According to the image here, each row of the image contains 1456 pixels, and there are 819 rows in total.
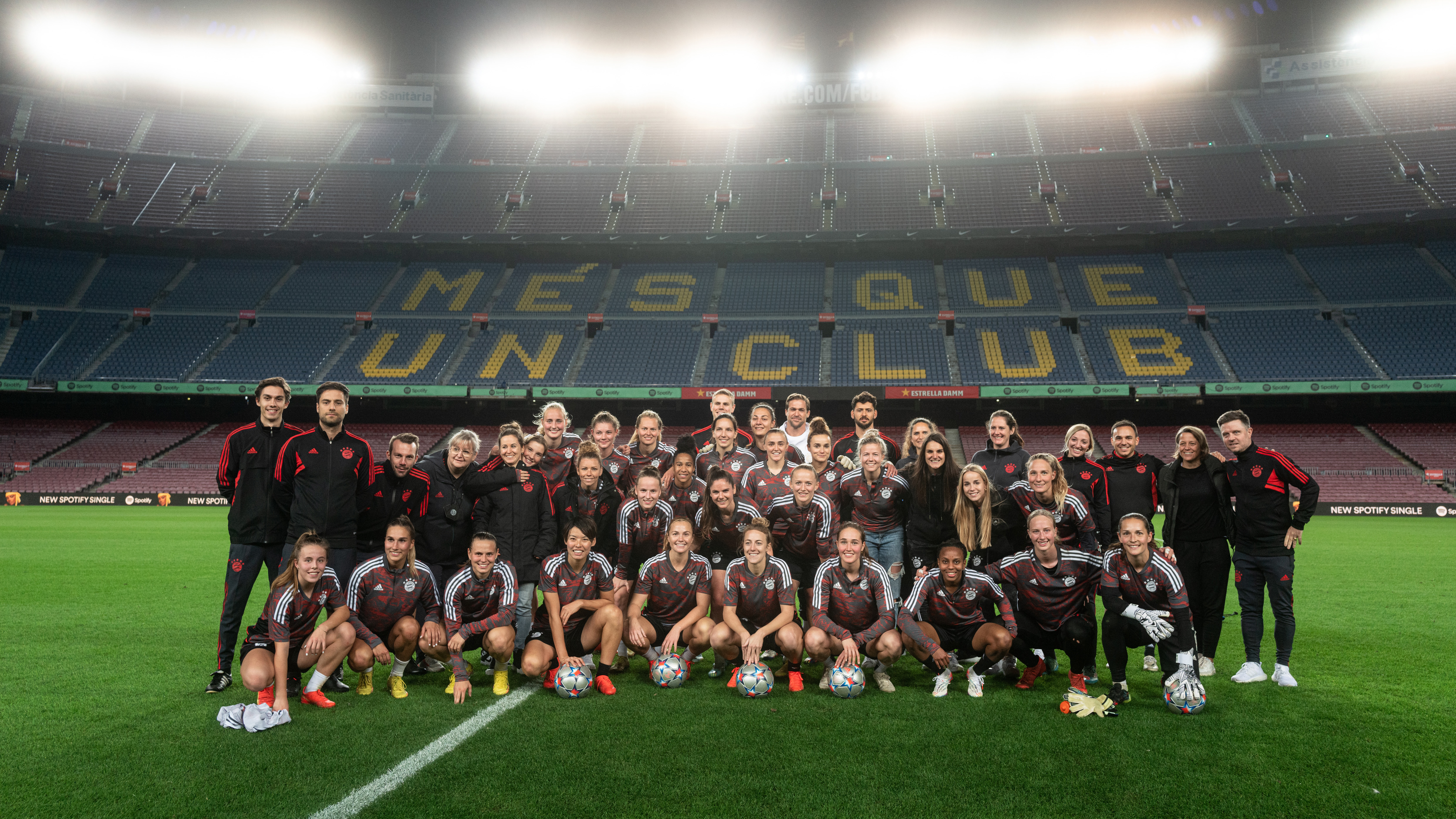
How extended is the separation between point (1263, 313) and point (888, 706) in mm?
34455

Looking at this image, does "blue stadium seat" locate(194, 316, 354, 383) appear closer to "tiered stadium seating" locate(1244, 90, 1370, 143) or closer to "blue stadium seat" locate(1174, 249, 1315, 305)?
"blue stadium seat" locate(1174, 249, 1315, 305)

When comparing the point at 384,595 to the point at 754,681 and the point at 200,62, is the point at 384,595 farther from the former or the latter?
the point at 200,62

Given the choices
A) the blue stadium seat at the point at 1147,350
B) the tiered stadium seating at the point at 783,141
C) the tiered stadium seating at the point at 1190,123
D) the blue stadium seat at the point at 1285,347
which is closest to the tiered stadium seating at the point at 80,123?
the tiered stadium seating at the point at 783,141

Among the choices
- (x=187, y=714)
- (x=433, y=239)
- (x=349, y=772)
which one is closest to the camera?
(x=349, y=772)

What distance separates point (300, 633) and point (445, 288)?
33.6 meters

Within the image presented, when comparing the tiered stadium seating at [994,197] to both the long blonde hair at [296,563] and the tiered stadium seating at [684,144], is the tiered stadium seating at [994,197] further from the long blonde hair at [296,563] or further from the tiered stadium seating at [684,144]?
the long blonde hair at [296,563]

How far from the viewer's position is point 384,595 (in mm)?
6148

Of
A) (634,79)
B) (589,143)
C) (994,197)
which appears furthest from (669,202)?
(994,197)

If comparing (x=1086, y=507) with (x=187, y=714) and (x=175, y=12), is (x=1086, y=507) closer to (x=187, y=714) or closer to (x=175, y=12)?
(x=187, y=714)

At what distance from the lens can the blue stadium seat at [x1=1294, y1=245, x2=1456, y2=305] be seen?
102 ft

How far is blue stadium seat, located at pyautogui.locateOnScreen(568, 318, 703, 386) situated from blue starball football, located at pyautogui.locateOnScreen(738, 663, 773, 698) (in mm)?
26098

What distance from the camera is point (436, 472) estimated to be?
6793 mm

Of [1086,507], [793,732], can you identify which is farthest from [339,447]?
[1086,507]

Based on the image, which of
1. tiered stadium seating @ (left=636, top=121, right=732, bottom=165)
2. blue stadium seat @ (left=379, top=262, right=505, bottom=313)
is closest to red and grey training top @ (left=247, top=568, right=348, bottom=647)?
blue stadium seat @ (left=379, top=262, right=505, bottom=313)
